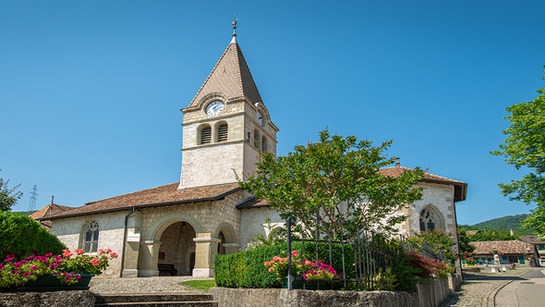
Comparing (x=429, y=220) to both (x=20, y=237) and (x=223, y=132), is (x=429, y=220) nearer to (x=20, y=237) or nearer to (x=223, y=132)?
(x=223, y=132)

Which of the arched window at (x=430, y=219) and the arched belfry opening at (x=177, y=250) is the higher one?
the arched window at (x=430, y=219)

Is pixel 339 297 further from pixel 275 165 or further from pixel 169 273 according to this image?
pixel 169 273

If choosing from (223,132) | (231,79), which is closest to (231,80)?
(231,79)

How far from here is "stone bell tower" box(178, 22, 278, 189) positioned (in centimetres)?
2425

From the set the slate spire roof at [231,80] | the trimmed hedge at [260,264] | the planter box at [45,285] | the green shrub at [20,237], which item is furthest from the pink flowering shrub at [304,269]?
the slate spire roof at [231,80]

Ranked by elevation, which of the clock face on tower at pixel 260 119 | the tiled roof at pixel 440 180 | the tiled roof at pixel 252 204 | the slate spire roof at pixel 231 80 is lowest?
the tiled roof at pixel 252 204

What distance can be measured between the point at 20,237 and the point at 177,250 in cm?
1519

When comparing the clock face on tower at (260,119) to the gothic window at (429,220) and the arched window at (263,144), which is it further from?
the gothic window at (429,220)

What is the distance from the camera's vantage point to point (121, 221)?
20.1 meters

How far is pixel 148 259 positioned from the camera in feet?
62.8

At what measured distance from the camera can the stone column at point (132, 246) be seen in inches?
739

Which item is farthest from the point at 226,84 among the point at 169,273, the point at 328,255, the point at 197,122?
the point at 328,255

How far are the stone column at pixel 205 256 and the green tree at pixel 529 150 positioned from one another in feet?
46.8

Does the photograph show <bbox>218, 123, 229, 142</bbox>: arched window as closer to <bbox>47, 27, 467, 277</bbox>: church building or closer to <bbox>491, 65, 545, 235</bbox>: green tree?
<bbox>47, 27, 467, 277</bbox>: church building
